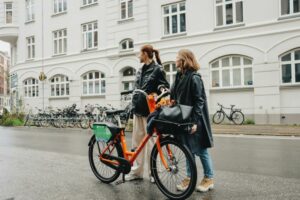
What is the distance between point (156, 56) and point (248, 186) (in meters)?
2.44

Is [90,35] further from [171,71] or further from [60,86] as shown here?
[171,71]

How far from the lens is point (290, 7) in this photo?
18906 millimetres

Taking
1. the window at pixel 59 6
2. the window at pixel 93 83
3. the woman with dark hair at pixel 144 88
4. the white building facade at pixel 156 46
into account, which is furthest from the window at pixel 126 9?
the woman with dark hair at pixel 144 88

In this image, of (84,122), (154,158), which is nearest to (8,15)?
(84,122)

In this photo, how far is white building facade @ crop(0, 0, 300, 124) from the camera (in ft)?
62.2

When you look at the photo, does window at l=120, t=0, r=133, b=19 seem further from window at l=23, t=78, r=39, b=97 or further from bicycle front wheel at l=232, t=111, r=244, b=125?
window at l=23, t=78, r=39, b=97

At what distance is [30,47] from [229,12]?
63.3 ft

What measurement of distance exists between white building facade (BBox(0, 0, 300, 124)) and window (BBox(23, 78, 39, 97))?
9 centimetres

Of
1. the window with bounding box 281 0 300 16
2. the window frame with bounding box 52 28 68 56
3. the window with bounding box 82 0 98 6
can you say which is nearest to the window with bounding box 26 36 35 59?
the window frame with bounding box 52 28 68 56

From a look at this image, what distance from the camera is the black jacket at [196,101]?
202 inches

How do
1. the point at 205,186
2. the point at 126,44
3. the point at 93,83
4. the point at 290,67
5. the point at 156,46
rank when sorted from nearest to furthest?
the point at 205,186
the point at 290,67
the point at 156,46
the point at 126,44
the point at 93,83

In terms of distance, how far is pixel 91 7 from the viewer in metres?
27.6

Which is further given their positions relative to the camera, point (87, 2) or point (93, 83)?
point (87, 2)

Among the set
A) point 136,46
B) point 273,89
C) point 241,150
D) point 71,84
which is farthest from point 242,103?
point 71,84
